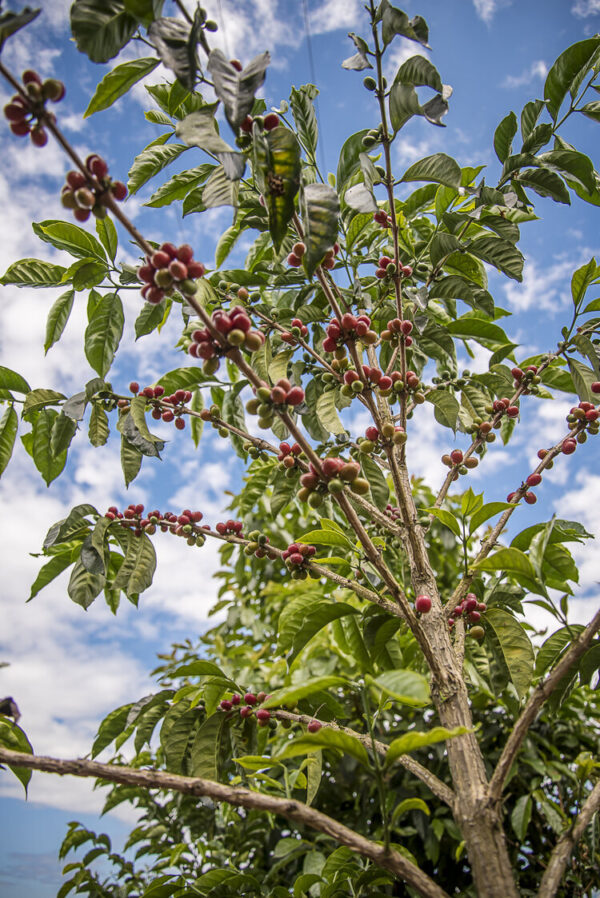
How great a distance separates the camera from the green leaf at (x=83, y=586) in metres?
1.74

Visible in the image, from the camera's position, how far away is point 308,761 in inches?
59.6

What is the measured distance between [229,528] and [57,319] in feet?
2.95

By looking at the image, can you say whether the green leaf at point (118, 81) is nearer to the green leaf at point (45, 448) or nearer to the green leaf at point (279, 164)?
the green leaf at point (279, 164)

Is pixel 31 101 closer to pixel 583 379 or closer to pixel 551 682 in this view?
pixel 551 682

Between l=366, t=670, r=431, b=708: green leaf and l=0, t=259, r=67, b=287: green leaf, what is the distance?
1637 millimetres

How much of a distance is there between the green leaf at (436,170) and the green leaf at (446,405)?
627 millimetres

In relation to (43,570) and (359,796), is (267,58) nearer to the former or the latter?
(43,570)

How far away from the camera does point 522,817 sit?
2.49 m

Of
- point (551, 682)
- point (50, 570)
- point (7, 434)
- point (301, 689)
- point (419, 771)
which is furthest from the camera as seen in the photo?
point (50, 570)

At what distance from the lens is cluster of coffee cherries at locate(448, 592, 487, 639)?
157cm

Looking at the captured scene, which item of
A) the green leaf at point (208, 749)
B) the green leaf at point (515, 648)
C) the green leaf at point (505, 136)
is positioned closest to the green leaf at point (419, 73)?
the green leaf at point (505, 136)

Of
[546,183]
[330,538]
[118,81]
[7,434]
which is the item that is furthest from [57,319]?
[546,183]

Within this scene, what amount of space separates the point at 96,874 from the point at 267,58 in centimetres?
356

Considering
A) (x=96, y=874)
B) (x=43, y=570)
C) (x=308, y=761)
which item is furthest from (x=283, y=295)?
(x=96, y=874)
